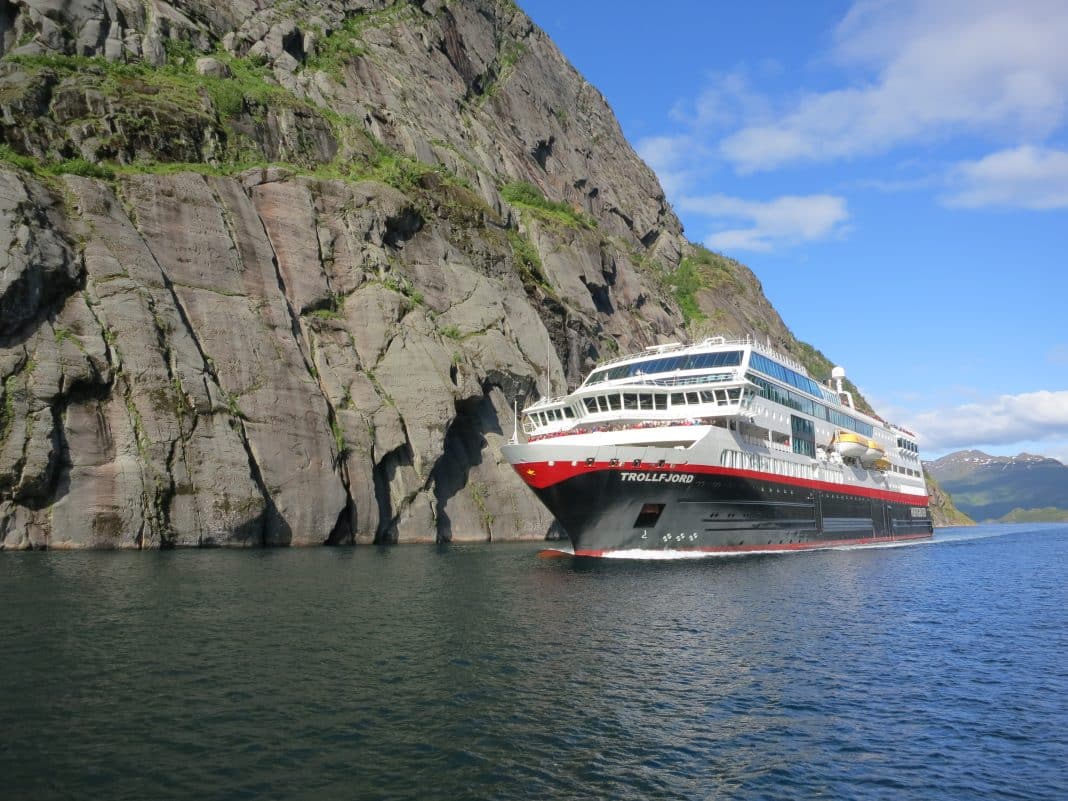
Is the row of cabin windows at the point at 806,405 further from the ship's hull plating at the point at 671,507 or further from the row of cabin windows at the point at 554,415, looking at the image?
the row of cabin windows at the point at 554,415

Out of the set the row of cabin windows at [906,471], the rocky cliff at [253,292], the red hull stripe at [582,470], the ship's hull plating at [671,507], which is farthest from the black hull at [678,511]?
the row of cabin windows at [906,471]

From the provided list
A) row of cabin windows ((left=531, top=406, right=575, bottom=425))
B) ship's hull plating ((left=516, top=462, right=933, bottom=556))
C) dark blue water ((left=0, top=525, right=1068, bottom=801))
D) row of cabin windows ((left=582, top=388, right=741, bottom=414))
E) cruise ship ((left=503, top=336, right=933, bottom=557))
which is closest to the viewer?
dark blue water ((left=0, top=525, right=1068, bottom=801))

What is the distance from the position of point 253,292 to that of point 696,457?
37.2 meters

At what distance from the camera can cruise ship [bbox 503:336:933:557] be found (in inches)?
1868

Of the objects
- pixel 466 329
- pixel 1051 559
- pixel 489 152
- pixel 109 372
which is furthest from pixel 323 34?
pixel 1051 559

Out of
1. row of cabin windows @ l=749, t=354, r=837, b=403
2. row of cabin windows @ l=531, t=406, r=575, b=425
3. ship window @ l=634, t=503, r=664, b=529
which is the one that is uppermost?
row of cabin windows @ l=749, t=354, r=837, b=403

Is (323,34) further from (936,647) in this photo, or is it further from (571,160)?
(936,647)

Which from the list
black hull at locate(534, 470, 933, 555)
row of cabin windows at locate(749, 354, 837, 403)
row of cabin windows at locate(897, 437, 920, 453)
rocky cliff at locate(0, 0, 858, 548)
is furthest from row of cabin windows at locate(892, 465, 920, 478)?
rocky cliff at locate(0, 0, 858, 548)

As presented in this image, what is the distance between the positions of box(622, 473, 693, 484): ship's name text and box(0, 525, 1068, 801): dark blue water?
35.6ft

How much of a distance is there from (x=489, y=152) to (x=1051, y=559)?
295 ft

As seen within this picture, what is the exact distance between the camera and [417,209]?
262ft

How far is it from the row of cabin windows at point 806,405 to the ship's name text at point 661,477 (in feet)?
41.2

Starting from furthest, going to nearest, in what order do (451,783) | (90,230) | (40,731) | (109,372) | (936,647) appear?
1. (90,230)
2. (109,372)
3. (936,647)
4. (40,731)
5. (451,783)

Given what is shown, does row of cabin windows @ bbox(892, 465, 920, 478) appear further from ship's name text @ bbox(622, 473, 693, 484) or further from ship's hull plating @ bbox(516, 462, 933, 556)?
ship's name text @ bbox(622, 473, 693, 484)
